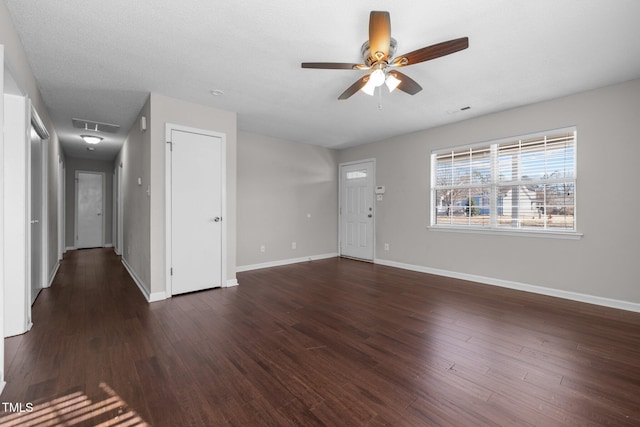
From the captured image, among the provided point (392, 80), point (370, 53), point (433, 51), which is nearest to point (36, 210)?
point (370, 53)

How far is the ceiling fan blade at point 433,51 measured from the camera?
73.4 inches

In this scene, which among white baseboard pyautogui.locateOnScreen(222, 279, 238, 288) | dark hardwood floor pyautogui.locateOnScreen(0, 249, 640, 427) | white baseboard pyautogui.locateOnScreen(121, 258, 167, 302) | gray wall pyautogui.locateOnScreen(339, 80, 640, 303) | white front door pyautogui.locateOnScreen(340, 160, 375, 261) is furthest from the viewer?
white front door pyautogui.locateOnScreen(340, 160, 375, 261)

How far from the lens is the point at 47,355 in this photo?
2.11 m

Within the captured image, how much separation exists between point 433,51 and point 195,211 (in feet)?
10.5

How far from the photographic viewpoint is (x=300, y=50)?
244 centimetres

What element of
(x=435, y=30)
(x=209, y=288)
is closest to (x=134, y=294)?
(x=209, y=288)

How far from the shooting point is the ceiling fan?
183 centimetres

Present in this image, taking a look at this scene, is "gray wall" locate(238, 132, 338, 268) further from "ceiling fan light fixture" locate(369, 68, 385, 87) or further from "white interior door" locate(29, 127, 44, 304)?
"ceiling fan light fixture" locate(369, 68, 385, 87)

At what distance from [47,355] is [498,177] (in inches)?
212

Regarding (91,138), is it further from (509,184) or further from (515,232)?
(515,232)

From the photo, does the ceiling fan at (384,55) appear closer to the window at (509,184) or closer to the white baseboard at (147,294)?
the window at (509,184)

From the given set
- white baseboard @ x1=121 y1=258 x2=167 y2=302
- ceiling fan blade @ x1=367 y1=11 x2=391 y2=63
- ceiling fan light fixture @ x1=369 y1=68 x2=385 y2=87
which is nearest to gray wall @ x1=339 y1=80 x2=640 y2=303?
ceiling fan light fixture @ x1=369 y1=68 x2=385 y2=87

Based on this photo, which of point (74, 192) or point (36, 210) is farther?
point (74, 192)

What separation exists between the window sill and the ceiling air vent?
224 inches
